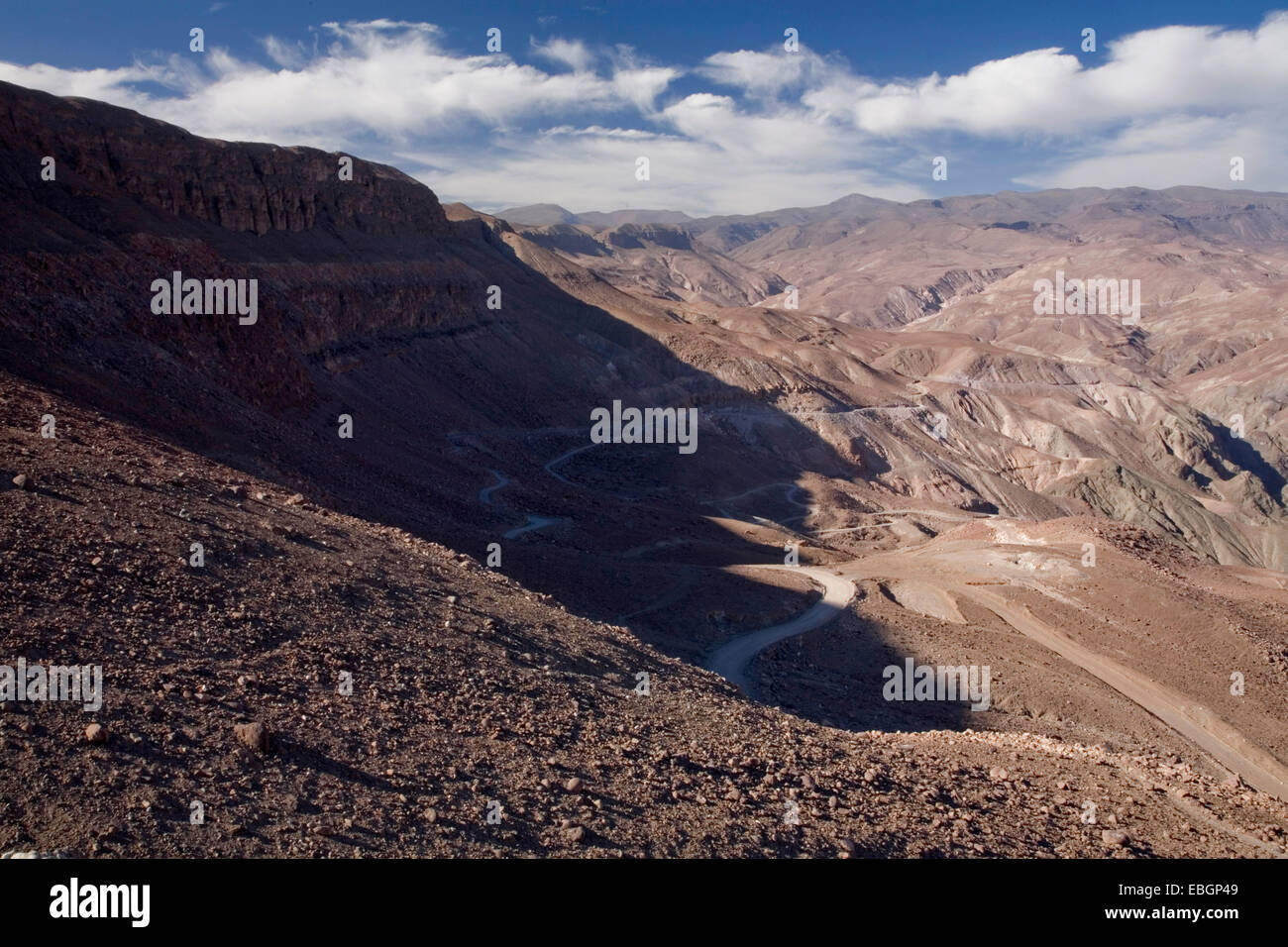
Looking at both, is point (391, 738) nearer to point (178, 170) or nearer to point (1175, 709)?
point (1175, 709)

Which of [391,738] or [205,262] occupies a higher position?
[205,262]

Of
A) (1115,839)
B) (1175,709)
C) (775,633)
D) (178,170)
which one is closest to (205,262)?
(178,170)

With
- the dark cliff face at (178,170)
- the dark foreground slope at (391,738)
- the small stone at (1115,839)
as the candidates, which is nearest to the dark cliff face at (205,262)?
the dark cliff face at (178,170)

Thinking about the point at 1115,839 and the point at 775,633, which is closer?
the point at 1115,839

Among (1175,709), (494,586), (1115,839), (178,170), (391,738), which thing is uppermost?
(178,170)

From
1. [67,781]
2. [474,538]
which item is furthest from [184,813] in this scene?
[474,538]

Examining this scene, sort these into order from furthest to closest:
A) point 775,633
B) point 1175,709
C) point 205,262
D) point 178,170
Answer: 1. point 178,170
2. point 205,262
3. point 775,633
4. point 1175,709

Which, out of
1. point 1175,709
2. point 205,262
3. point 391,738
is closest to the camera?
point 391,738

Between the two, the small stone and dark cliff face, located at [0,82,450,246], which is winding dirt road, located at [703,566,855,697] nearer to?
the small stone
